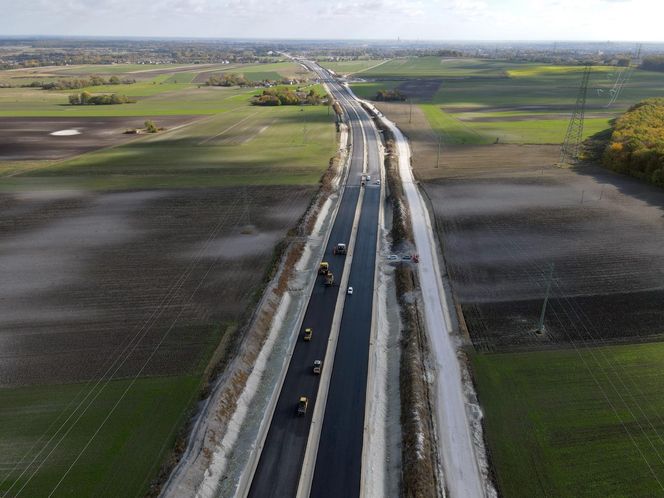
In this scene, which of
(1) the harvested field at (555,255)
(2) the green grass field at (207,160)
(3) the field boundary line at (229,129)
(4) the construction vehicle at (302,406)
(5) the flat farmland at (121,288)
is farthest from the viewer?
(3) the field boundary line at (229,129)

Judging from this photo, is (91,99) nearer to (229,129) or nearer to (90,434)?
(229,129)

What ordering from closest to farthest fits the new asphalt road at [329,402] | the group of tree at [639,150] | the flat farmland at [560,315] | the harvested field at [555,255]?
the new asphalt road at [329,402] < the flat farmland at [560,315] < the harvested field at [555,255] < the group of tree at [639,150]

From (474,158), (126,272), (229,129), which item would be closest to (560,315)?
(126,272)

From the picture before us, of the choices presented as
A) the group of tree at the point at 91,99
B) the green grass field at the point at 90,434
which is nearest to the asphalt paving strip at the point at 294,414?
the green grass field at the point at 90,434

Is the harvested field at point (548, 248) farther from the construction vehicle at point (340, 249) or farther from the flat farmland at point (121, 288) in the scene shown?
the flat farmland at point (121, 288)

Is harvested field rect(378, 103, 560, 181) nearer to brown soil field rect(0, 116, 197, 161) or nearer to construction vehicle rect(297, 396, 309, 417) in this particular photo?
construction vehicle rect(297, 396, 309, 417)

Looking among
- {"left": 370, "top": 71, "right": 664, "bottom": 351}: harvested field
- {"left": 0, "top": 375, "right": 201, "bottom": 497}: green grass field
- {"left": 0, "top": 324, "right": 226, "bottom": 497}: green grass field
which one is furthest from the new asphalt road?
{"left": 370, "top": 71, "right": 664, "bottom": 351}: harvested field
